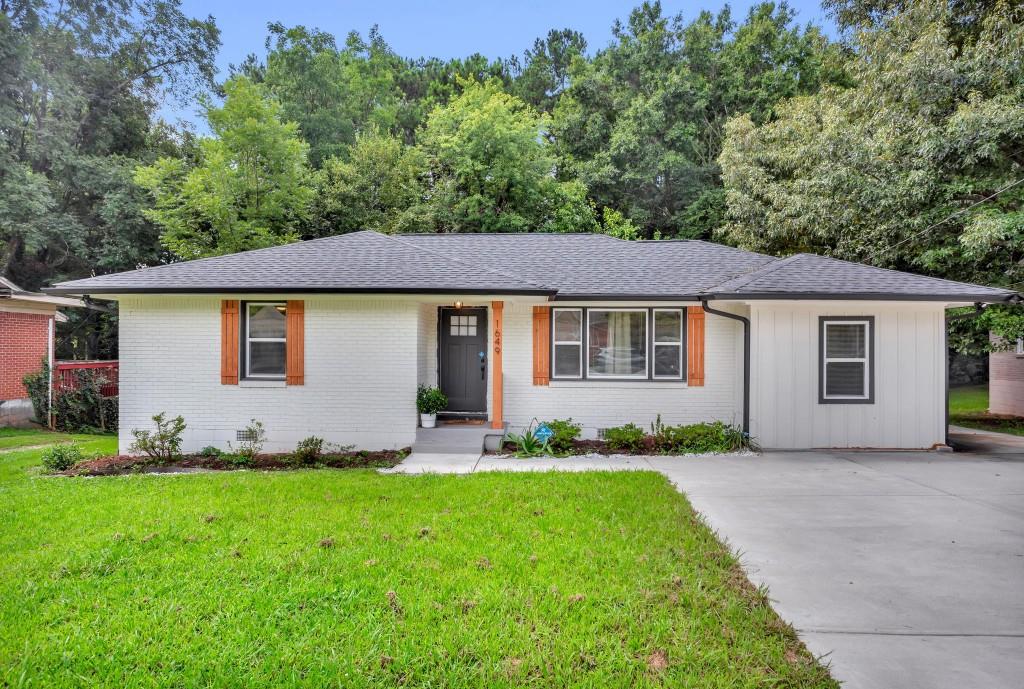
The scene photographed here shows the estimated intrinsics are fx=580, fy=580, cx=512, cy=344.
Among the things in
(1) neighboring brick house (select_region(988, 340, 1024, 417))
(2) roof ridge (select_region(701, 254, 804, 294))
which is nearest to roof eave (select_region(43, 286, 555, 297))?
(2) roof ridge (select_region(701, 254, 804, 294))

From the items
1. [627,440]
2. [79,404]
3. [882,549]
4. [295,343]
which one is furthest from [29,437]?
[882,549]

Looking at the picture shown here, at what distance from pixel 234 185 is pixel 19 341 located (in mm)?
7527

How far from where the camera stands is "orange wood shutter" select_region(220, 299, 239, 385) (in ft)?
31.0

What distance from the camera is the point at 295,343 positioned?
9.42m

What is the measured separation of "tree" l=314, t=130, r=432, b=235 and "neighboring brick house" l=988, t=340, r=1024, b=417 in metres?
18.7

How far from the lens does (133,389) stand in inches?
375

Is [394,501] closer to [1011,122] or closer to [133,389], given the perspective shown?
[133,389]

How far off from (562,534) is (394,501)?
Answer: 6.30ft

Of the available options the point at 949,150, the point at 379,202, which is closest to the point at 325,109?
the point at 379,202

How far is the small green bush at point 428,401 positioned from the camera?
31.1 ft

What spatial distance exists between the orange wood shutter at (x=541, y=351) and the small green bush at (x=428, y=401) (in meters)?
1.72

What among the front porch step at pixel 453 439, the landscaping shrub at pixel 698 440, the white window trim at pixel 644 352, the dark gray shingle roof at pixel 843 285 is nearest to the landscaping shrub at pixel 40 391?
the front porch step at pixel 453 439

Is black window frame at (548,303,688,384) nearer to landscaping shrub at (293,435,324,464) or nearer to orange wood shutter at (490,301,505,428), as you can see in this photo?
orange wood shutter at (490,301,505,428)

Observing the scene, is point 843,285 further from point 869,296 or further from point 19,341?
point 19,341
